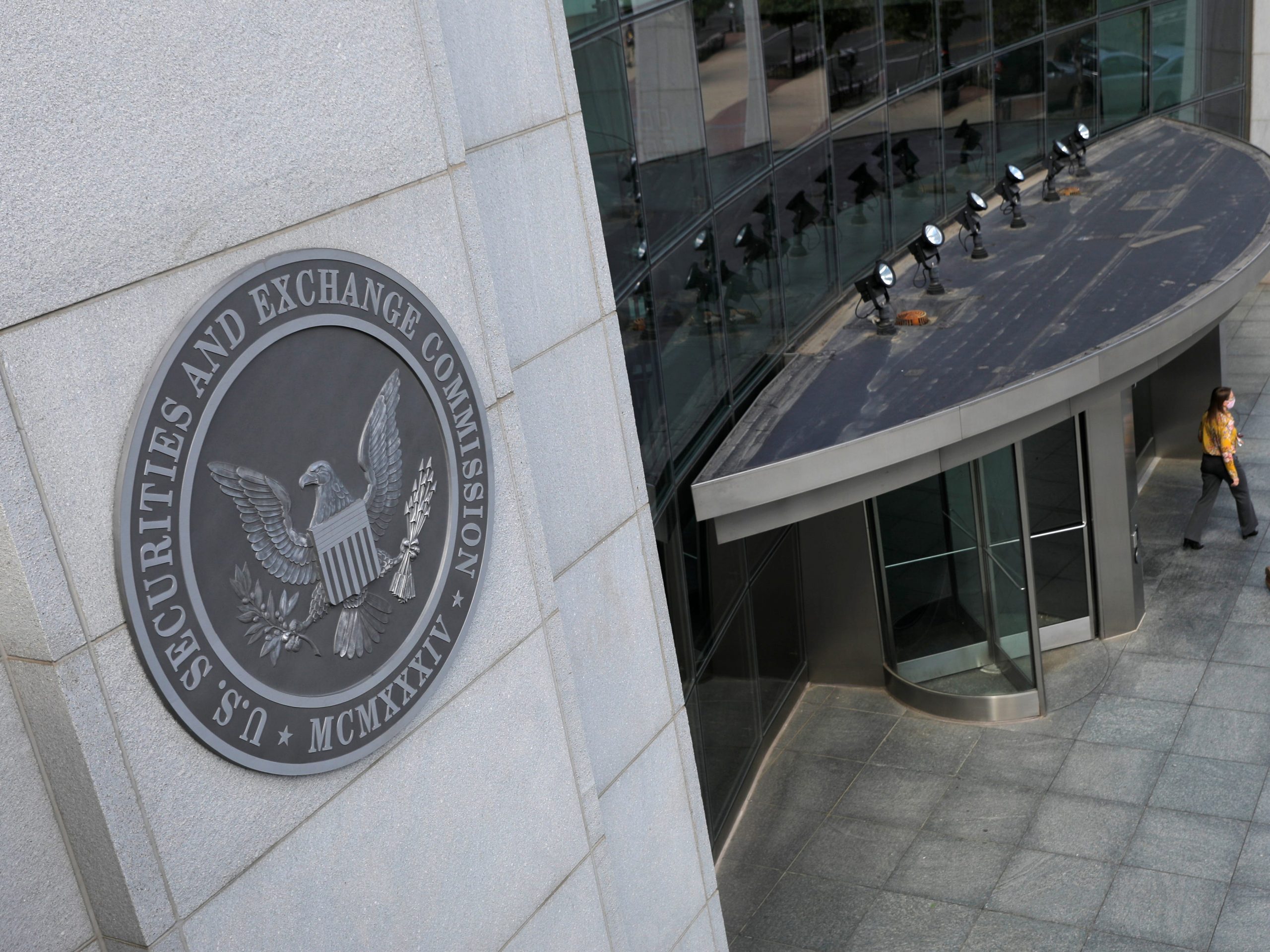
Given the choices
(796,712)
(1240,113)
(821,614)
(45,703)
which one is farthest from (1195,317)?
(1240,113)

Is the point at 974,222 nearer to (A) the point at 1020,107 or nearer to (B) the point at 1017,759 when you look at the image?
(A) the point at 1020,107

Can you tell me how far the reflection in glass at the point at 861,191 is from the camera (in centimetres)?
1177

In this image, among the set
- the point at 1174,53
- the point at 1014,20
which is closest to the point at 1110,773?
the point at 1014,20

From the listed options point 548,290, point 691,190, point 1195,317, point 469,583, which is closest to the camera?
point 469,583

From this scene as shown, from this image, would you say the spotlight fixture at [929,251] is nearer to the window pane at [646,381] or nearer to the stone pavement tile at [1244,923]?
the window pane at [646,381]

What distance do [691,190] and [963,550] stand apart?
4.62m

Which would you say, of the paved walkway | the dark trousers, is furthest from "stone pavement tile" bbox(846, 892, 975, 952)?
the dark trousers

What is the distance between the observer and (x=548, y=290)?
5.16m

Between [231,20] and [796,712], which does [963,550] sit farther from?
[231,20]

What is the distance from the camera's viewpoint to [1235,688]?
36.8 feet

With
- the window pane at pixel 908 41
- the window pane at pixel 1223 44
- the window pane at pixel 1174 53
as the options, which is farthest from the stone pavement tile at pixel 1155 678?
the window pane at pixel 1223 44

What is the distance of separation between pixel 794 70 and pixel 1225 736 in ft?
22.3

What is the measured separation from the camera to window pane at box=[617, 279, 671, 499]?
27.0 ft

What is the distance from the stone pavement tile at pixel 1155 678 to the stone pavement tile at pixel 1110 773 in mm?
913
